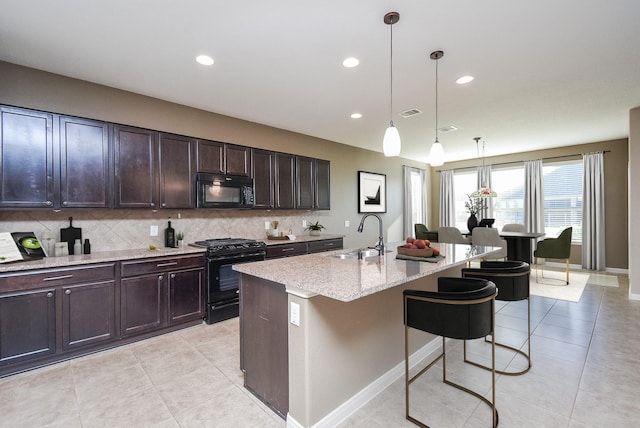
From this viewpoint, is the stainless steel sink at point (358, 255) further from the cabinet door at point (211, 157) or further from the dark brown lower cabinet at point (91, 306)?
the cabinet door at point (211, 157)

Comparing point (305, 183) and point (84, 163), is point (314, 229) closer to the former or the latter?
point (305, 183)

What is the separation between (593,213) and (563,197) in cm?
64

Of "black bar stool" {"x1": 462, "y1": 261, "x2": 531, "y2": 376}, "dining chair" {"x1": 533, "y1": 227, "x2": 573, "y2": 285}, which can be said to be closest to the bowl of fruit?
"black bar stool" {"x1": 462, "y1": 261, "x2": 531, "y2": 376}

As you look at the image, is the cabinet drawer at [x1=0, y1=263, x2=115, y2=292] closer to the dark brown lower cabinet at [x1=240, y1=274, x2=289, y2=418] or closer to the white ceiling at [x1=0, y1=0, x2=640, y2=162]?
the dark brown lower cabinet at [x1=240, y1=274, x2=289, y2=418]

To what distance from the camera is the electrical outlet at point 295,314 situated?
1.73 metres

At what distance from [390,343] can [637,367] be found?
2.09m

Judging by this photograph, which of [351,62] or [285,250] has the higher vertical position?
[351,62]

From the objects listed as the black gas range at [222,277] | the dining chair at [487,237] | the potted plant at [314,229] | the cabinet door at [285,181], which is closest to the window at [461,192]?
the dining chair at [487,237]

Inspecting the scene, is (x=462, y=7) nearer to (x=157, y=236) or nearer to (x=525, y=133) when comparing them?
(x=157, y=236)

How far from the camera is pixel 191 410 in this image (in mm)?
1990

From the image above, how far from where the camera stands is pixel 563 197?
659 centimetres

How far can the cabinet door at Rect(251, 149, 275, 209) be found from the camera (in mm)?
4293

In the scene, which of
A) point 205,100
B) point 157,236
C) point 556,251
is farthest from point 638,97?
point 157,236

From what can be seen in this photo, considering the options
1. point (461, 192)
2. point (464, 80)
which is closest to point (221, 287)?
point (464, 80)
